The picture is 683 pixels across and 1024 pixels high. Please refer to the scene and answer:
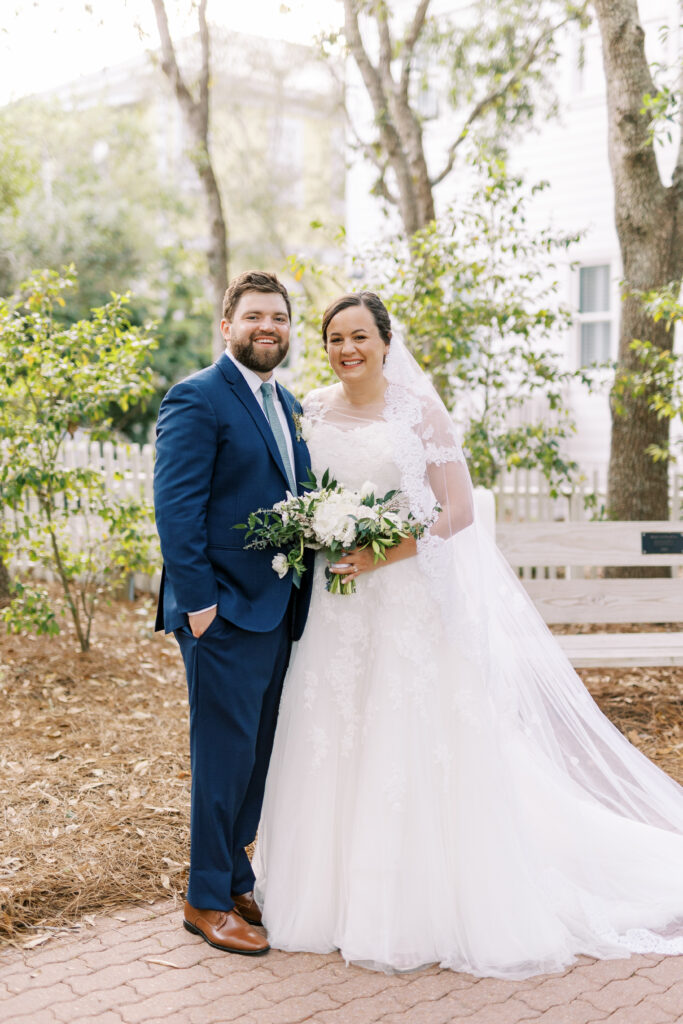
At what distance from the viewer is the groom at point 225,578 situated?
11.3ft

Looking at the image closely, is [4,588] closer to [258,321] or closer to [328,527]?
[258,321]

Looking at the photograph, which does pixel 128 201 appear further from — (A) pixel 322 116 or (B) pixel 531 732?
(B) pixel 531 732

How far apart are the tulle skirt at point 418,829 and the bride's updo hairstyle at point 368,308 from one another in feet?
3.21

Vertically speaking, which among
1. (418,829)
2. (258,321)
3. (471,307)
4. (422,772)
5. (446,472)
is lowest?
(418,829)

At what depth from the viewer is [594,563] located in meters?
6.32

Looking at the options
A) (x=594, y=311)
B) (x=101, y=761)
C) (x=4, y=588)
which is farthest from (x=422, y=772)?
(x=594, y=311)

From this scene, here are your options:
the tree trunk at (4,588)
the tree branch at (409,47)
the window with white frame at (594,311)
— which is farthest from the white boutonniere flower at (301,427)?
the window with white frame at (594,311)

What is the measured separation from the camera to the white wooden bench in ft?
20.4

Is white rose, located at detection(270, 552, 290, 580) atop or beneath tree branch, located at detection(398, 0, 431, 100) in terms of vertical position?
beneath

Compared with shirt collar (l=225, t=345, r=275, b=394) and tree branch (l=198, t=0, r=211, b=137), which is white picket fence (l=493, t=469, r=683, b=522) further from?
shirt collar (l=225, t=345, r=275, b=394)

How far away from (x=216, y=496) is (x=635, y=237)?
207 inches

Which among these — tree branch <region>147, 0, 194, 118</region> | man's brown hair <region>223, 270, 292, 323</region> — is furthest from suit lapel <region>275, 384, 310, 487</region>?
tree branch <region>147, 0, 194, 118</region>

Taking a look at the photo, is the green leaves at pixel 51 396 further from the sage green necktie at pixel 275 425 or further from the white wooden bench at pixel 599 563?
the sage green necktie at pixel 275 425

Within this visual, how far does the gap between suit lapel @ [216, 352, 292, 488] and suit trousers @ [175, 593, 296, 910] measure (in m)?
0.67
